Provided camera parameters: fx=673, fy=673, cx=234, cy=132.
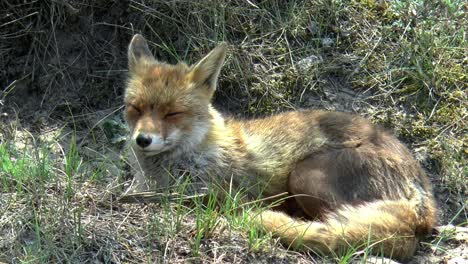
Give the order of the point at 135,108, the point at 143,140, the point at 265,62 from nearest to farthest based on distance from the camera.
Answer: the point at 143,140 < the point at 135,108 < the point at 265,62

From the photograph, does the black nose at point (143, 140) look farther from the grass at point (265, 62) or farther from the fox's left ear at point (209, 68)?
the grass at point (265, 62)

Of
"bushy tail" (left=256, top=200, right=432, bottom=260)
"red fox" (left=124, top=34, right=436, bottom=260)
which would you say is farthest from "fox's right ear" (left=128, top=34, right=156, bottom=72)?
"bushy tail" (left=256, top=200, right=432, bottom=260)

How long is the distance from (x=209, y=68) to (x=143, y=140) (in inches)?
33.6

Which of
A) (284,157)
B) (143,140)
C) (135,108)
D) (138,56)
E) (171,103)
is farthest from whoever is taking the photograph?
(138,56)

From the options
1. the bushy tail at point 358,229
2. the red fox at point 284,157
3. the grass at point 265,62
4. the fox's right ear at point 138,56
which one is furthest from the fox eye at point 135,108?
the bushy tail at point 358,229

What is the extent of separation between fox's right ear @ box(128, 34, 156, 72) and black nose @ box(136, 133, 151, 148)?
85 cm

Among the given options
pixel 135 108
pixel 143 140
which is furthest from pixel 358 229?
pixel 135 108

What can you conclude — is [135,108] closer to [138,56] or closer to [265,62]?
[138,56]

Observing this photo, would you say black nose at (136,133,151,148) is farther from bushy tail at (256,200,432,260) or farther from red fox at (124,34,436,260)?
bushy tail at (256,200,432,260)

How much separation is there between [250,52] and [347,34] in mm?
1008

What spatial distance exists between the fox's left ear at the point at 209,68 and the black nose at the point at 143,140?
0.70m

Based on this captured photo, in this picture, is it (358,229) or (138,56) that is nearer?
(358,229)

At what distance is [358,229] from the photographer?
4.43 m

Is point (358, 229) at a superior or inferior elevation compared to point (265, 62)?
inferior
